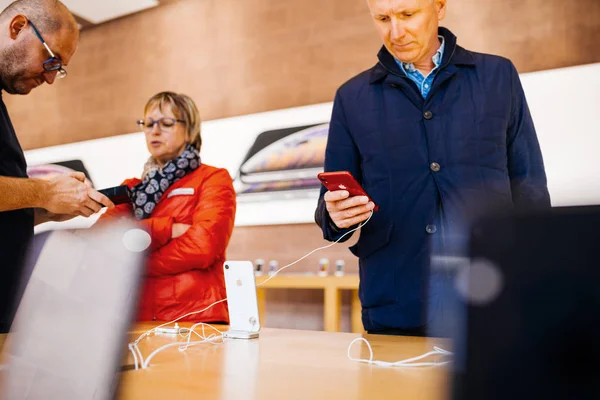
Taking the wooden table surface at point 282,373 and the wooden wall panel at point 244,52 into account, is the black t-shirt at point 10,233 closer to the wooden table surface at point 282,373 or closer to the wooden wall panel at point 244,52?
the wooden table surface at point 282,373

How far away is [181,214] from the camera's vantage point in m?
1.89

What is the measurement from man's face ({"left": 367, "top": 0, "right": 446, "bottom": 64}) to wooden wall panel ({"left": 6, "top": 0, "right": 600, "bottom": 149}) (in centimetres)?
226

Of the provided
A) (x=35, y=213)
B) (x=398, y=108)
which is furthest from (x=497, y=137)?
(x=35, y=213)

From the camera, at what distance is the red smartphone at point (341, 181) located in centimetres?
102

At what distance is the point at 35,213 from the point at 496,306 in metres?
1.61

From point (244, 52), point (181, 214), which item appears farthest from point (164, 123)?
point (244, 52)

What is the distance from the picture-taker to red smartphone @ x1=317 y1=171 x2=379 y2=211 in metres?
1.02

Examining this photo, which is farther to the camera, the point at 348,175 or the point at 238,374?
the point at 348,175

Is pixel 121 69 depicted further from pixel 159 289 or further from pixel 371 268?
pixel 371 268

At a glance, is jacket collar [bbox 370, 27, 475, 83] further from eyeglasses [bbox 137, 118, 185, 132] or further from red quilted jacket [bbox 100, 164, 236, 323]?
eyeglasses [bbox 137, 118, 185, 132]

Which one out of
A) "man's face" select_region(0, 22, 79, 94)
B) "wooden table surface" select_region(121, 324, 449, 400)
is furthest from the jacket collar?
"man's face" select_region(0, 22, 79, 94)

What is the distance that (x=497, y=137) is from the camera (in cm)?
127

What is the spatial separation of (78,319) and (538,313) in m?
0.41

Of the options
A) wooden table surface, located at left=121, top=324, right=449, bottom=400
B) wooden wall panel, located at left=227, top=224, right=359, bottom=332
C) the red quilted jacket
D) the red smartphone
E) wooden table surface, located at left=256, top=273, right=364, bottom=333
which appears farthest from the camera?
wooden wall panel, located at left=227, top=224, right=359, bottom=332
